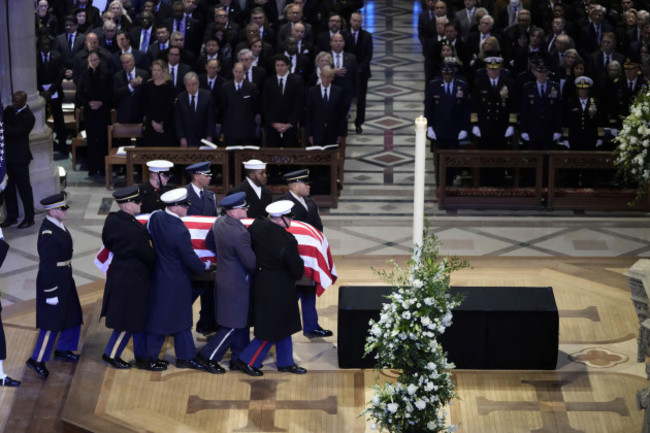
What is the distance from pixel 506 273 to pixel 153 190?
3.29 metres

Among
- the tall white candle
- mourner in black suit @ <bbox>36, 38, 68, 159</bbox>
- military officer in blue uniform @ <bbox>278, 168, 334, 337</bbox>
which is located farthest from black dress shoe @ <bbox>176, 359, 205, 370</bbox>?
mourner in black suit @ <bbox>36, 38, 68, 159</bbox>

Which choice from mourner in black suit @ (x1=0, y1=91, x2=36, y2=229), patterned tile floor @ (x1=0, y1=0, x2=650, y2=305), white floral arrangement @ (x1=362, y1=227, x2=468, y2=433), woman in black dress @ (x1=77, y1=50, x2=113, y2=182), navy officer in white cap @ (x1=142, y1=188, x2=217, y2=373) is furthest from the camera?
woman in black dress @ (x1=77, y1=50, x2=113, y2=182)

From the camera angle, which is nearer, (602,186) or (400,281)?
(400,281)

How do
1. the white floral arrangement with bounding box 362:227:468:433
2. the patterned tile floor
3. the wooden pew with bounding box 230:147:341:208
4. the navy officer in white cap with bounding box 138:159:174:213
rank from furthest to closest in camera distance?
the wooden pew with bounding box 230:147:341:208
the patterned tile floor
the navy officer in white cap with bounding box 138:159:174:213
the white floral arrangement with bounding box 362:227:468:433

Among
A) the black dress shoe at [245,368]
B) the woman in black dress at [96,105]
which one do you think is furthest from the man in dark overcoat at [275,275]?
the woman in black dress at [96,105]

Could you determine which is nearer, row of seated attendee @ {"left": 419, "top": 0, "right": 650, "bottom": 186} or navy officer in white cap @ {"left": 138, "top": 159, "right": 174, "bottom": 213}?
navy officer in white cap @ {"left": 138, "top": 159, "right": 174, "bottom": 213}

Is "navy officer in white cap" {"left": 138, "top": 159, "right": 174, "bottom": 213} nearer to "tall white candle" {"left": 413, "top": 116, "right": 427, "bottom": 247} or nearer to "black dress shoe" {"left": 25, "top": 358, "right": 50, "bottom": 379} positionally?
"black dress shoe" {"left": 25, "top": 358, "right": 50, "bottom": 379}

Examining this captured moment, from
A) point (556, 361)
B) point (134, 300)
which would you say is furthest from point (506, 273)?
point (134, 300)

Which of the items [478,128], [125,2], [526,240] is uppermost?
[125,2]

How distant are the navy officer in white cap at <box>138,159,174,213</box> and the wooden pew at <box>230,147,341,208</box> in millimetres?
3664

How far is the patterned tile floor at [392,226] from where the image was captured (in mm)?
12633

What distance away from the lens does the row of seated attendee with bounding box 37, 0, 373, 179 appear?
14094 mm

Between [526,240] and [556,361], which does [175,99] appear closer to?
[526,240]

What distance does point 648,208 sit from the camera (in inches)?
551
